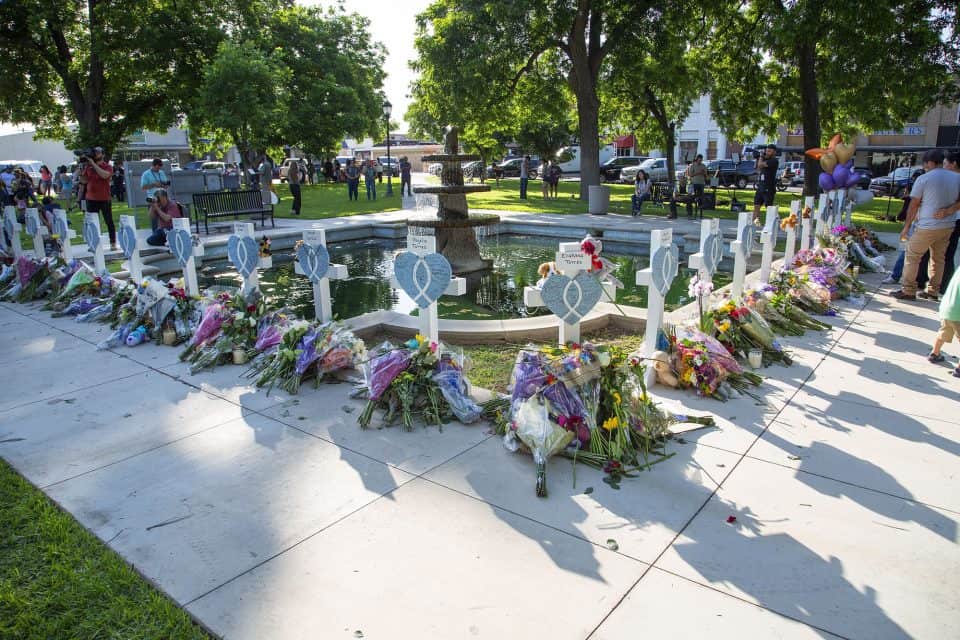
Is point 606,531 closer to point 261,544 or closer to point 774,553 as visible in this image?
point 774,553

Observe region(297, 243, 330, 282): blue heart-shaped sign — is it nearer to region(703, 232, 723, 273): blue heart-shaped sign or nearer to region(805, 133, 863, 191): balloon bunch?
region(703, 232, 723, 273): blue heart-shaped sign

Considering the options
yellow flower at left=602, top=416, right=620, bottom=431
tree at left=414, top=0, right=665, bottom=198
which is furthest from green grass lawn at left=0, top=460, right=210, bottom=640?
tree at left=414, top=0, right=665, bottom=198

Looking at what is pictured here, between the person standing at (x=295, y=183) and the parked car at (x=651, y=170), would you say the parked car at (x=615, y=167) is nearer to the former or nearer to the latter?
the parked car at (x=651, y=170)

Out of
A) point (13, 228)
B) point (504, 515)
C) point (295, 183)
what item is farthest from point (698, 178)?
point (504, 515)

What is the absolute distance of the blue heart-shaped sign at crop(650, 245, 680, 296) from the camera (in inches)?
199

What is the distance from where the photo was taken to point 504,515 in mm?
3330

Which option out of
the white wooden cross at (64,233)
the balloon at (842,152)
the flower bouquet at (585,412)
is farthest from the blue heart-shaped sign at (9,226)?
the balloon at (842,152)

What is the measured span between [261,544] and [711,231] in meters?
4.75

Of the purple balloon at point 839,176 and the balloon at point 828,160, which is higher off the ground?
the balloon at point 828,160

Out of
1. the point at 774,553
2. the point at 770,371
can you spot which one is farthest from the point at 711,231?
the point at 774,553

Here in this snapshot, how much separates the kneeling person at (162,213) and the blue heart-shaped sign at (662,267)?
25.3ft

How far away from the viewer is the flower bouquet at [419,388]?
14.7 feet

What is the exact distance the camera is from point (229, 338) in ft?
19.2

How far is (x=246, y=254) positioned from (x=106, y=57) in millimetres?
22293
